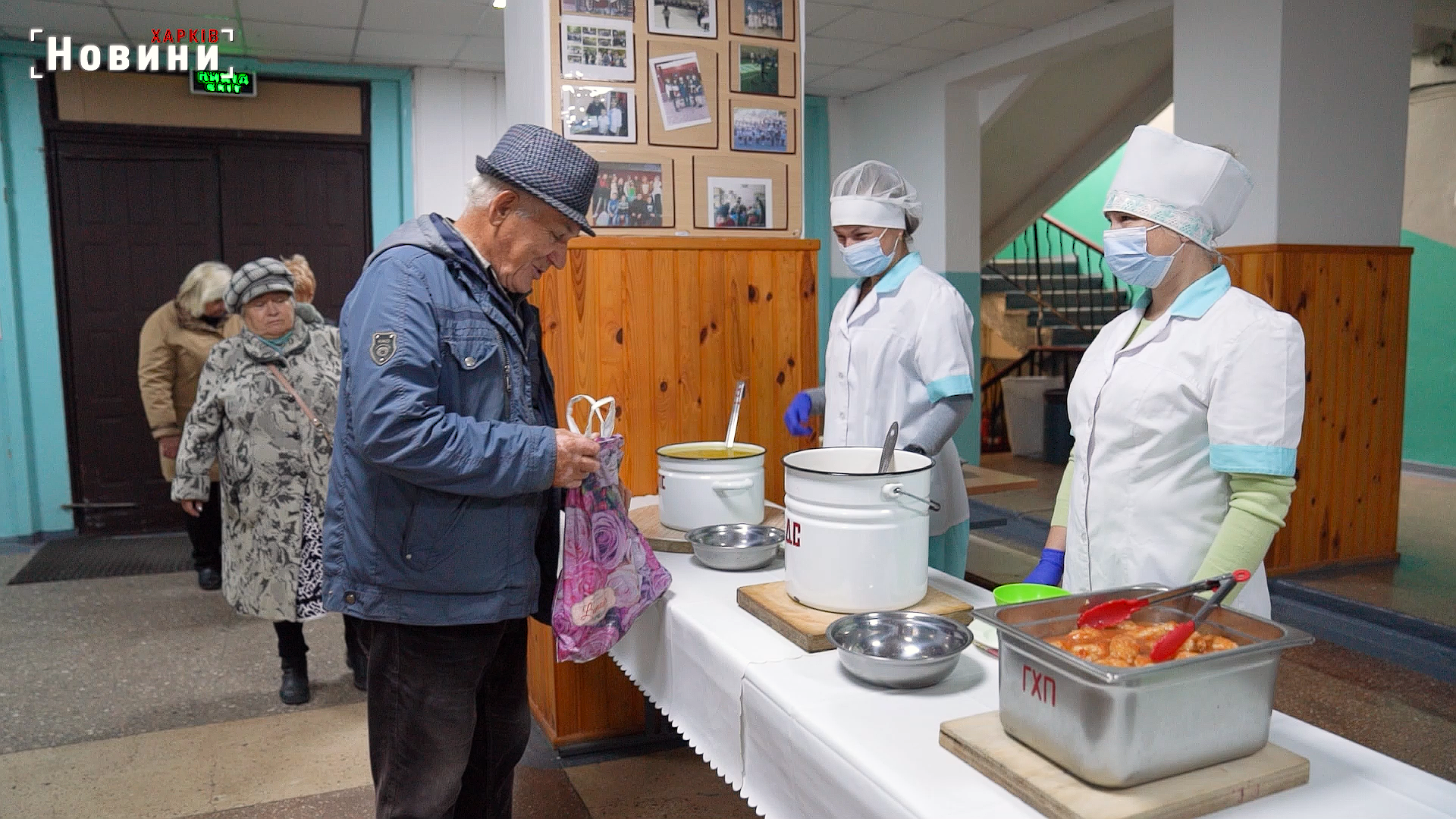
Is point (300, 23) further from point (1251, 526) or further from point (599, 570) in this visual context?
point (1251, 526)

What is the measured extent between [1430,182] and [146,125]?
865 cm

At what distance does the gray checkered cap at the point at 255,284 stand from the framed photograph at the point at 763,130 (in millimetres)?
1564

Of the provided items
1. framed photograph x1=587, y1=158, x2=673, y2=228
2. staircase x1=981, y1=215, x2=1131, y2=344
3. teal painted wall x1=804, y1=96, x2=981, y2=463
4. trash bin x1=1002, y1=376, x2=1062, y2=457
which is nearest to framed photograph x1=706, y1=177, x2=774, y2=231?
framed photograph x1=587, y1=158, x2=673, y2=228

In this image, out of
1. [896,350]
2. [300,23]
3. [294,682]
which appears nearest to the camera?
[896,350]

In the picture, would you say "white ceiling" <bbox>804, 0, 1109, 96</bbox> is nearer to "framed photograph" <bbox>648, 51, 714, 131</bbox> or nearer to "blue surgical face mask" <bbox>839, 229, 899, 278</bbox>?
"framed photograph" <bbox>648, 51, 714, 131</bbox>

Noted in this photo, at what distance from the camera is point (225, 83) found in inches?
231

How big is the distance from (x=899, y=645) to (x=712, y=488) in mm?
832

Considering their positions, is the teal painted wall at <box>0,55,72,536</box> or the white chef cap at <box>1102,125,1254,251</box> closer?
the white chef cap at <box>1102,125,1254,251</box>

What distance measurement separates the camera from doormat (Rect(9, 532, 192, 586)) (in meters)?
5.16

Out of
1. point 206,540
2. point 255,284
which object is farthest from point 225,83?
point 255,284

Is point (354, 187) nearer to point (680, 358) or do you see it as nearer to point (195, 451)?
point (195, 451)

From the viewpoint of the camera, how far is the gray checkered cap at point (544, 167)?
1713mm

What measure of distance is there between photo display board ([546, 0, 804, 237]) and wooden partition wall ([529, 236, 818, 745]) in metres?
0.12

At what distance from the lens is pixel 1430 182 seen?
7152 millimetres
